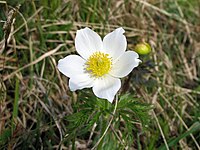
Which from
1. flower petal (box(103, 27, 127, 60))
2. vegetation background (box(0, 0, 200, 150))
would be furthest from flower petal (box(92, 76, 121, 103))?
vegetation background (box(0, 0, 200, 150))

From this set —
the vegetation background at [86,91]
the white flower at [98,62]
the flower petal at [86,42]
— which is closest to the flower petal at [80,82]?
the white flower at [98,62]

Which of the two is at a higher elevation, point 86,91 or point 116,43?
point 116,43

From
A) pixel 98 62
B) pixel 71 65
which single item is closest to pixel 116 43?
pixel 98 62

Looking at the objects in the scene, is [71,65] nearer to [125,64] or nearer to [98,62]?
[98,62]

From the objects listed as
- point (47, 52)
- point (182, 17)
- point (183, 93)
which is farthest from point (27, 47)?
point (182, 17)

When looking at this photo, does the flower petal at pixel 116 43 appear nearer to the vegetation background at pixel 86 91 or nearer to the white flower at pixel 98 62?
the white flower at pixel 98 62

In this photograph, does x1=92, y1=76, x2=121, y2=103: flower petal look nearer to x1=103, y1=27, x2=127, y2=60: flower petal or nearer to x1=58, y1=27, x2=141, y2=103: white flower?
x1=58, y1=27, x2=141, y2=103: white flower
